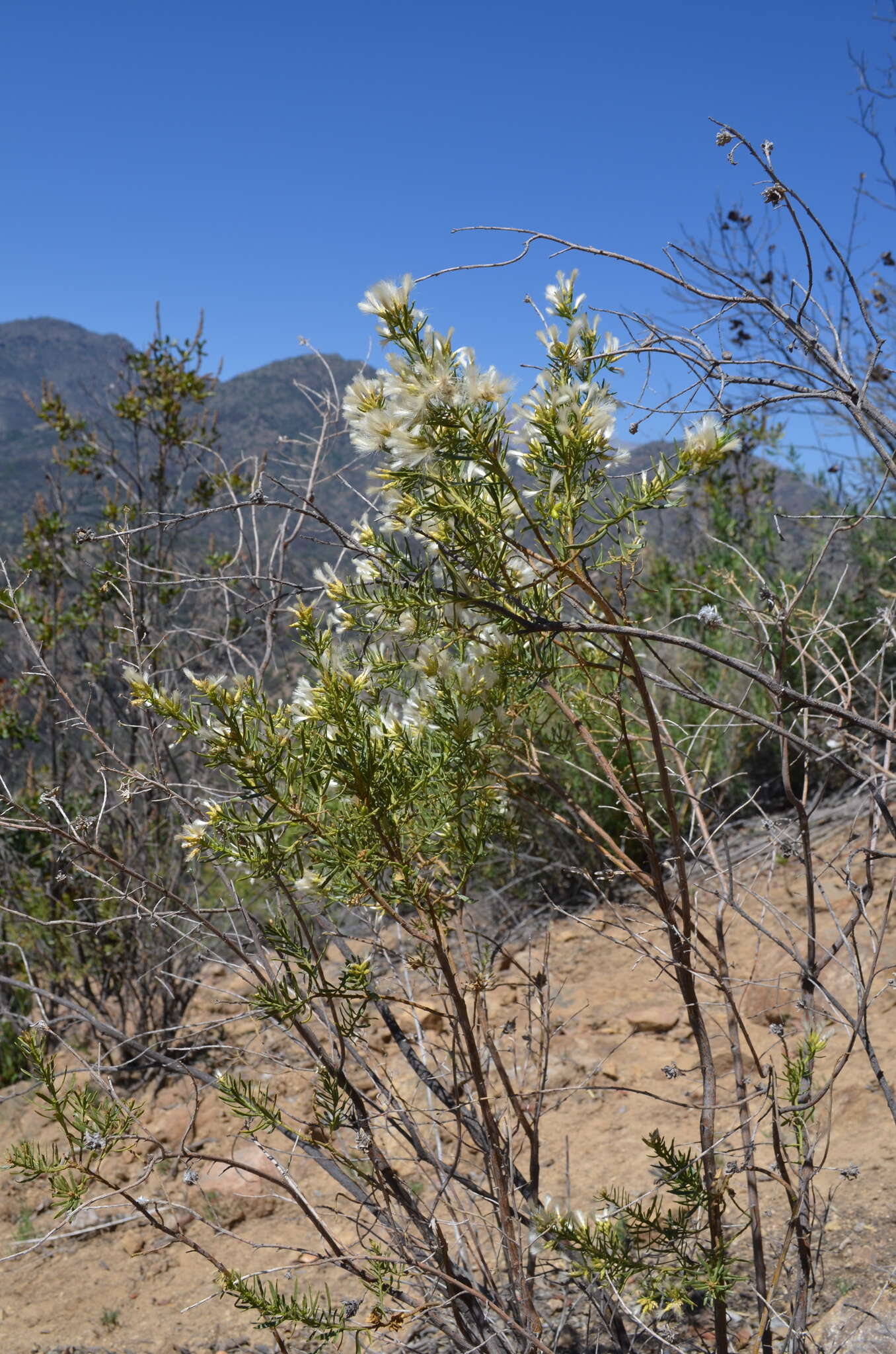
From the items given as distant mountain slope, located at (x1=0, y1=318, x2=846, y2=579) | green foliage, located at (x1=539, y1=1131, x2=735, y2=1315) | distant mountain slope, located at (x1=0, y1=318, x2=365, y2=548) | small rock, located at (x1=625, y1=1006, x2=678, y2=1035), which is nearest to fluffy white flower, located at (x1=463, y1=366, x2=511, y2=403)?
distant mountain slope, located at (x1=0, y1=318, x2=846, y2=579)

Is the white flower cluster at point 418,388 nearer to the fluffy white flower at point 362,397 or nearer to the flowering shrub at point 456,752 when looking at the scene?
the flowering shrub at point 456,752

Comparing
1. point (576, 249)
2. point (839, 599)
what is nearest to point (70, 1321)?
point (576, 249)

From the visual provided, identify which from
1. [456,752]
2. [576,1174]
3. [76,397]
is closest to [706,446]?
[456,752]

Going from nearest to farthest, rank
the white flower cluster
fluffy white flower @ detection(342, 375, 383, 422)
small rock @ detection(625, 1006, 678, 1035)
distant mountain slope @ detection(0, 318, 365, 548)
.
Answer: the white flower cluster → fluffy white flower @ detection(342, 375, 383, 422) → small rock @ detection(625, 1006, 678, 1035) → distant mountain slope @ detection(0, 318, 365, 548)

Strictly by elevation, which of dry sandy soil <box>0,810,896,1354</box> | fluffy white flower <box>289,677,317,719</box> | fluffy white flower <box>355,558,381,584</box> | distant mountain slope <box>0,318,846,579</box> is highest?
distant mountain slope <box>0,318,846,579</box>

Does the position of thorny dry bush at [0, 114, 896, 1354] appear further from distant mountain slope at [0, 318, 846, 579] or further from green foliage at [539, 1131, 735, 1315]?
distant mountain slope at [0, 318, 846, 579]

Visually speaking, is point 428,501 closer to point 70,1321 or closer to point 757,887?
point 70,1321

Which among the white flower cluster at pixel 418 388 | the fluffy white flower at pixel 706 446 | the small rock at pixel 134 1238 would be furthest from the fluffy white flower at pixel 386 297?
the small rock at pixel 134 1238

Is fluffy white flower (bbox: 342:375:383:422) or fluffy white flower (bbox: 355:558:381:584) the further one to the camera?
fluffy white flower (bbox: 355:558:381:584)

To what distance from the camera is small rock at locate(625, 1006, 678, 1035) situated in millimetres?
3559

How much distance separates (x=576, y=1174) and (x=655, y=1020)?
795 millimetres

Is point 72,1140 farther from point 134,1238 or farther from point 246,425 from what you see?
point 246,425

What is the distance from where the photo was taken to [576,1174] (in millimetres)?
2908

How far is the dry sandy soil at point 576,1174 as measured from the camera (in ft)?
7.29
